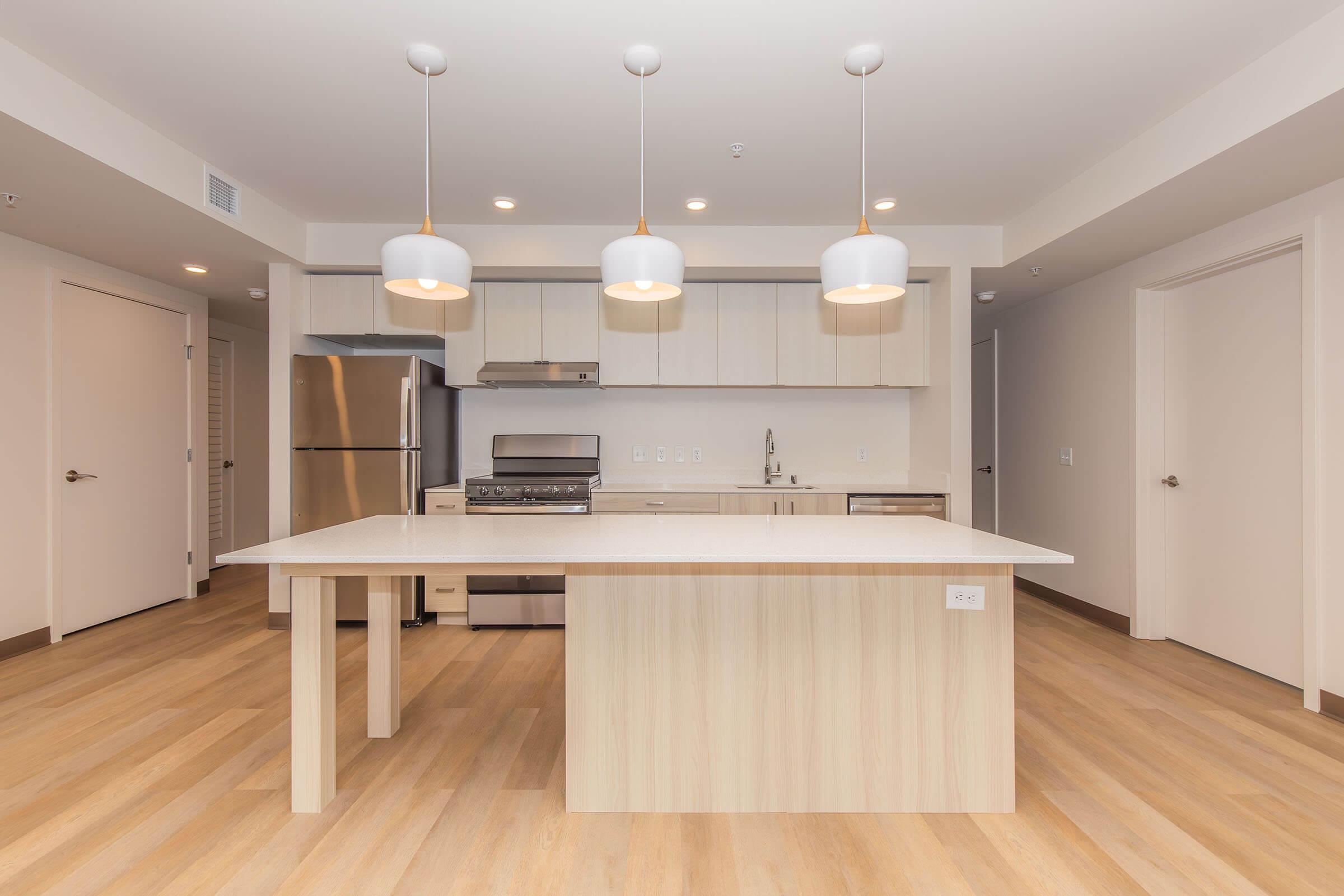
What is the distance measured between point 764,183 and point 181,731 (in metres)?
3.61

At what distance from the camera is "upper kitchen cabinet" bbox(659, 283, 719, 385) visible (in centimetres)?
413

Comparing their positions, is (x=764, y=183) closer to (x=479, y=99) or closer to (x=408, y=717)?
(x=479, y=99)

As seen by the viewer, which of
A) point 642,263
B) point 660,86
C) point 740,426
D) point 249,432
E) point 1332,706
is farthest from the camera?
point 249,432

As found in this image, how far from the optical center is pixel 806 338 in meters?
4.12

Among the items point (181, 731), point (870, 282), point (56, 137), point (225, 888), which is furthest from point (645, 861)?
point (56, 137)

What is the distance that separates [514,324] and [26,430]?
2812mm

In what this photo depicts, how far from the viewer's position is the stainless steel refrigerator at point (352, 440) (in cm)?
390

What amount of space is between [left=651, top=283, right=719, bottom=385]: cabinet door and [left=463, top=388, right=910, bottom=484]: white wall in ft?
1.41

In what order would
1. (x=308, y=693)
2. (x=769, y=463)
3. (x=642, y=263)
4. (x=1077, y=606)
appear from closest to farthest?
(x=642, y=263), (x=308, y=693), (x=1077, y=606), (x=769, y=463)

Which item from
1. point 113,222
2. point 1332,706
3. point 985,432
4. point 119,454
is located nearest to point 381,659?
point 113,222

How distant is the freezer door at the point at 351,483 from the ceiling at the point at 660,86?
1565 mm

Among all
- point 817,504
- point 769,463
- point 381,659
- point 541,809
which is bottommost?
point 541,809

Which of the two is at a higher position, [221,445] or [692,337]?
[692,337]

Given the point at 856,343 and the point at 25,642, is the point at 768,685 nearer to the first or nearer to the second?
the point at 856,343
